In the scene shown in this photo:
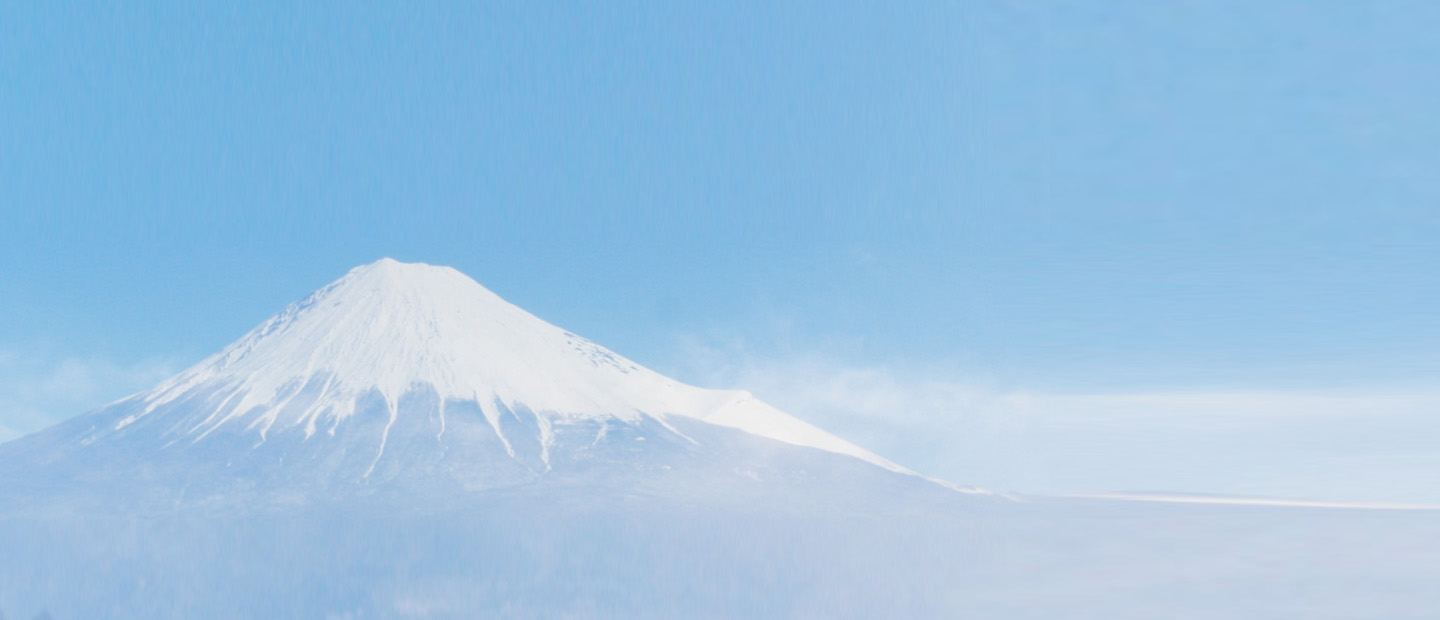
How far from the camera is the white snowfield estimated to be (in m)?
79.1

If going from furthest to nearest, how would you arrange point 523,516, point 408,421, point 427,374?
1. point 427,374
2. point 408,421
3. point 523,516

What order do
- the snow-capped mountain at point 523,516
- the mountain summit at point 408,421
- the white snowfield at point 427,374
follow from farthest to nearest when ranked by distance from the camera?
the white snowfield at point 427,374 < the mountain summit at point 408,421 < the snow-capped mountain at point 523,516

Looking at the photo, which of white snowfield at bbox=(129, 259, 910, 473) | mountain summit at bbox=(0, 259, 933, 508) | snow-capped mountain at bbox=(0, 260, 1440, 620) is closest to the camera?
snow-capped mountain at bbox=(0, 260, 1440, 620)

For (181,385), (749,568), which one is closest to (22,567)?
(181,385)

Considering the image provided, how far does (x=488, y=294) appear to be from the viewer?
95812 mm

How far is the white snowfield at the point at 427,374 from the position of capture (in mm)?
79062

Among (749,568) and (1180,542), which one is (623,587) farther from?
(1180,542)

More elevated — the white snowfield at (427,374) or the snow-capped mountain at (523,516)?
the white snowfield at (427,374)

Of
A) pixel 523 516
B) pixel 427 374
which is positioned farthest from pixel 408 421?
pixel 523 516

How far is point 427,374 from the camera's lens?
3246 inches

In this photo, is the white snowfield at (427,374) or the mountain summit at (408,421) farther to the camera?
the white snowfield at (427,374)

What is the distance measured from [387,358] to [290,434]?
31.2ft

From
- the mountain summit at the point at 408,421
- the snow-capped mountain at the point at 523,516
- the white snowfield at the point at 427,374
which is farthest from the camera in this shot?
the white snowfield at the point at 427,374

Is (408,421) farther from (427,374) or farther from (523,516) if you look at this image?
(523,516)
